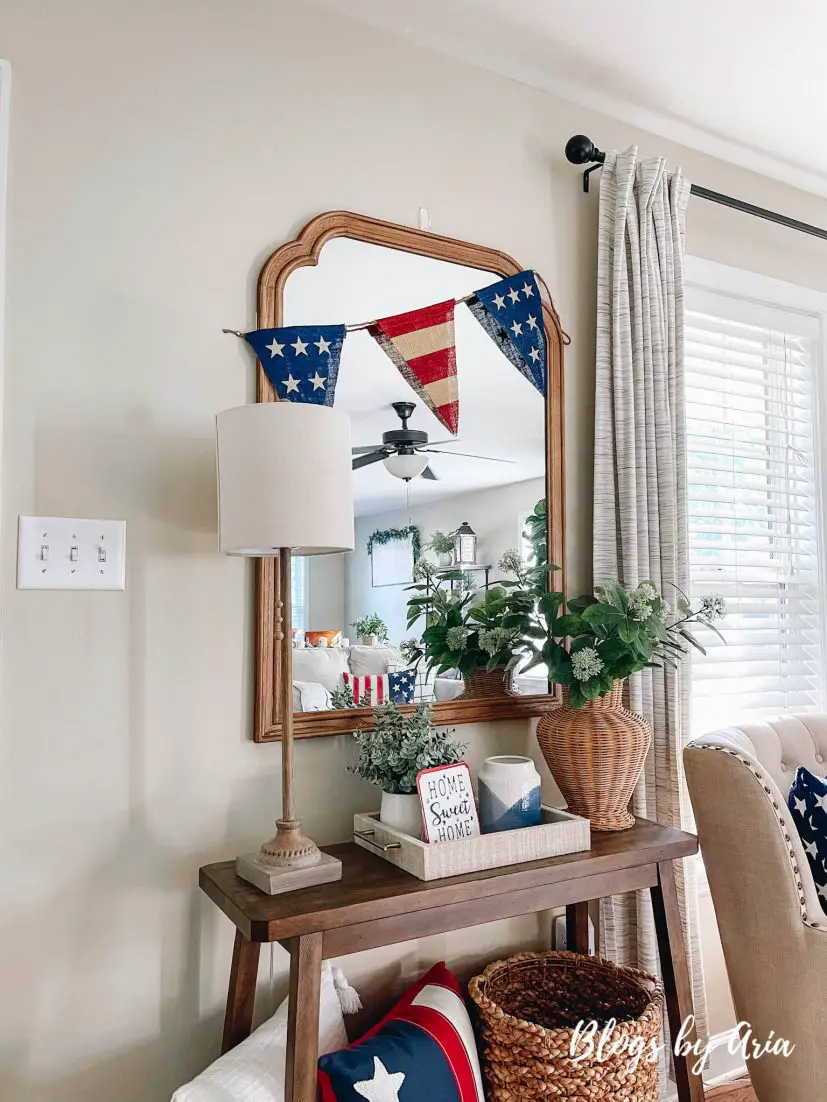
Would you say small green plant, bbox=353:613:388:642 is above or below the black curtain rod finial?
below

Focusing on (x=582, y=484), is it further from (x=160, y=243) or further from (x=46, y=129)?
(x=46, y=129)

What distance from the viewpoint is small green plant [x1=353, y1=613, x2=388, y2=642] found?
5.90 ft

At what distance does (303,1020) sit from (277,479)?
83 centimetres

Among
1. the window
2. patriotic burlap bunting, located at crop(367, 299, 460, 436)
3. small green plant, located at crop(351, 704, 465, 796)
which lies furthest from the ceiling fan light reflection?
small green plant, located at crop(351, 704, 465, 796)

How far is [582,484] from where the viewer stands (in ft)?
7.14

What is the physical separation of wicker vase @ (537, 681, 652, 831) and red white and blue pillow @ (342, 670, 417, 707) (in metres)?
0.32

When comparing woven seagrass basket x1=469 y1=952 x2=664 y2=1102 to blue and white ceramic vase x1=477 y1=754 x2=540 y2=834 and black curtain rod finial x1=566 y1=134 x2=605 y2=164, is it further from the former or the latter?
black curtain rod finial x1=566 y1=134 x2=605 y2=164

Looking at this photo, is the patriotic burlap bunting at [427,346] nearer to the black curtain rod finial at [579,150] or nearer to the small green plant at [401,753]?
the black curtain rod finial at [579,150]

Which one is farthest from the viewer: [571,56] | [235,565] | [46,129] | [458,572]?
[571,56]

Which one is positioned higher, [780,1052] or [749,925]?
[749,925]

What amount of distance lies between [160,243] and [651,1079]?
185cm

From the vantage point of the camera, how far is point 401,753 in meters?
1.62

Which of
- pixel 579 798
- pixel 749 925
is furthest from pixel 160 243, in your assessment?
pixel 749 925

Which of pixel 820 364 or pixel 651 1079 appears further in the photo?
pixel 820 364
